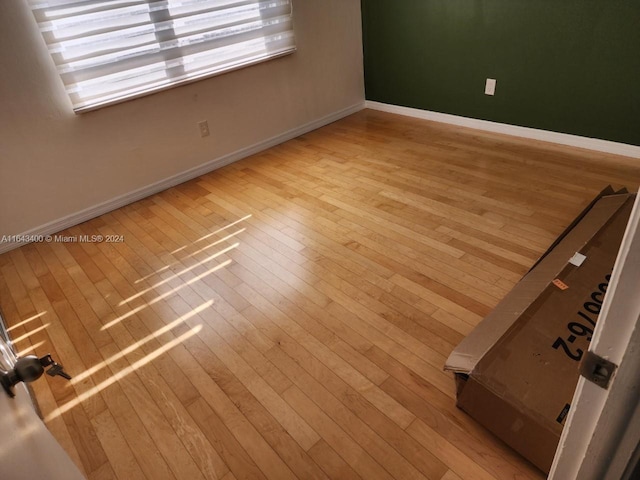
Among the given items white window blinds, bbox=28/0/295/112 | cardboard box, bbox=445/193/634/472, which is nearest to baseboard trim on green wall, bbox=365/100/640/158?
white window blinds, bbox=28/0/295/112

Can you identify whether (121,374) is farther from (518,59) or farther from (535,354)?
(518,59)

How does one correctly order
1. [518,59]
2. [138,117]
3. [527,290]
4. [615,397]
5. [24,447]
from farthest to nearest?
[518,59]
[138,117]
[527,290]
[24,447]
[615,397]

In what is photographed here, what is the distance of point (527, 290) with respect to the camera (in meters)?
1.40

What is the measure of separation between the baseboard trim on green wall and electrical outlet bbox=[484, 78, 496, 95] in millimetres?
219

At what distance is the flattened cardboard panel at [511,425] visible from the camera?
107cm

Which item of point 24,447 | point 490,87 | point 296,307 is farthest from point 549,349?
point 490,87

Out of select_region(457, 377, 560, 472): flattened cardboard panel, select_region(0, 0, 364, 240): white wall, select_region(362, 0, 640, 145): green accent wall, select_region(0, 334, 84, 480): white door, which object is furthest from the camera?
select_region(362, 0, 640, 145): green accent wall

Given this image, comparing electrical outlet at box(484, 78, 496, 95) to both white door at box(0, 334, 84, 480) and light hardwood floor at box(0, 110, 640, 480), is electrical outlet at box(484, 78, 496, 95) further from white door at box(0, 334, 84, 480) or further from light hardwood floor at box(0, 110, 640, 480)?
white door at box(0, 334, 84, 480)

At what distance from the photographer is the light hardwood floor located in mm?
1261

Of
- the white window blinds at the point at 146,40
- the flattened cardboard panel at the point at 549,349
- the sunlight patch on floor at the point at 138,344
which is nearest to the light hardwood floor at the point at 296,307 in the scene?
the sunlight patch on floor at the point at 138,344

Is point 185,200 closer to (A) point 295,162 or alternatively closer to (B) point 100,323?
(A) point 295,162

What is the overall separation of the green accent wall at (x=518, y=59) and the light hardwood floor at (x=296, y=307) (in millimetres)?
262

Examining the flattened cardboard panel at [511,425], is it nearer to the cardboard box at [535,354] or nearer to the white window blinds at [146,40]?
the cardboard box at [535,354]

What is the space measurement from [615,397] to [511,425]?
780 mm
